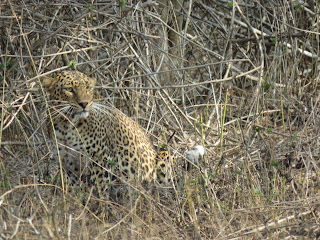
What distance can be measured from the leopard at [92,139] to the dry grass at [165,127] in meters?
0.18

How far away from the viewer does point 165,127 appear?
6137 mm

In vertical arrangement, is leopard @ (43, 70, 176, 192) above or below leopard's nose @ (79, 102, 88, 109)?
below

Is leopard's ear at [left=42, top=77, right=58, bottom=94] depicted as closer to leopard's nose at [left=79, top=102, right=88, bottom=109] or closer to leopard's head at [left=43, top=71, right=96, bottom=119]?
leopard's head at [left=43, top=71, right=96, bottom=119]

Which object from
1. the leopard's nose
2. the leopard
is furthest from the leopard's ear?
the leopard's nose

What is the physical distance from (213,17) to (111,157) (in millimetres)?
2755

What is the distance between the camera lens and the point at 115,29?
5762 millimetres

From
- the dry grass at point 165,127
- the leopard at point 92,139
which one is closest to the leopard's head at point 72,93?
the leopard at point 92,139

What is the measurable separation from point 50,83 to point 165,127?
1.56 metres

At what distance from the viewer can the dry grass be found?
12.8 feet

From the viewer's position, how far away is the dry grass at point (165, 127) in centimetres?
389

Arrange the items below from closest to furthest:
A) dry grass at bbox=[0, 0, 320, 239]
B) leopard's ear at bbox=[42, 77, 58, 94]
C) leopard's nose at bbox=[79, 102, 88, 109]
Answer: dry grass at bbox=[0, 0, 320, 239]
leopard's nose at bbox=[79, 102, 88, 109]
leopard's ear at bbox=[42, 77, 58, 94]

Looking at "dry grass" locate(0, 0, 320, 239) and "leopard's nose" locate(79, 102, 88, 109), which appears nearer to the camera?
"dry grass" locate(0, 0, 320, 239)

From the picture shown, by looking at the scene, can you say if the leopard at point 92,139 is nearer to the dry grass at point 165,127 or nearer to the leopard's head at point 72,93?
the leopard's head at point 72,93

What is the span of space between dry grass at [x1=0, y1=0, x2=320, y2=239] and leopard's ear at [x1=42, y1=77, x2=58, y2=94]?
2.9 inches
